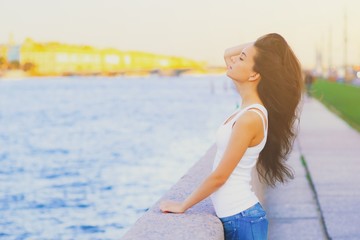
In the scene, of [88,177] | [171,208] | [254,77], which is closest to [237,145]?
[254,77]

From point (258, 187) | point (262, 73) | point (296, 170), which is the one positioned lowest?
point (296, 170)

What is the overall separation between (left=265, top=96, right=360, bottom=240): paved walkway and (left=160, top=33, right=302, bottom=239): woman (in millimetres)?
2557

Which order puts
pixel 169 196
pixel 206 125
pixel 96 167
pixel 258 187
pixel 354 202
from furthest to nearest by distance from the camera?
pixel 206 125
pixel 96 167
pixel 354 202
pixel 258 187
pixel 169 196

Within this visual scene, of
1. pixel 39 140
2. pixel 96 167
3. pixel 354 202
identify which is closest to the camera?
pixel 354 202

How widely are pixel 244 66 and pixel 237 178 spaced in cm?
53

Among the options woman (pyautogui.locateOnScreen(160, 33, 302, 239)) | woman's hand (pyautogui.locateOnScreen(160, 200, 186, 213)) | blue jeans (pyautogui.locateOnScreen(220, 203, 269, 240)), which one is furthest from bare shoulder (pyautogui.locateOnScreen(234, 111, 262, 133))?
woman's hand (pyautogui.locateOnScreen(160, 200, 186, 213))

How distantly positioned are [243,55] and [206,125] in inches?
1226

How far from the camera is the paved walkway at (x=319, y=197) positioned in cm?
646

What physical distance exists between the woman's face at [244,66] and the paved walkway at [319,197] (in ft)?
9.12

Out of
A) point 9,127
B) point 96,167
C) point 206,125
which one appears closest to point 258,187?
point 96,167

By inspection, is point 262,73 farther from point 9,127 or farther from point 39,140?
point 9,127

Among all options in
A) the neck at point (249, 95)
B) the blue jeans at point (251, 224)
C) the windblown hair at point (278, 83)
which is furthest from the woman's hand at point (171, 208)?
the neck at point (249, 95)

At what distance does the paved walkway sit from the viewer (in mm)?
6457

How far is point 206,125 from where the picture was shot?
114ft
